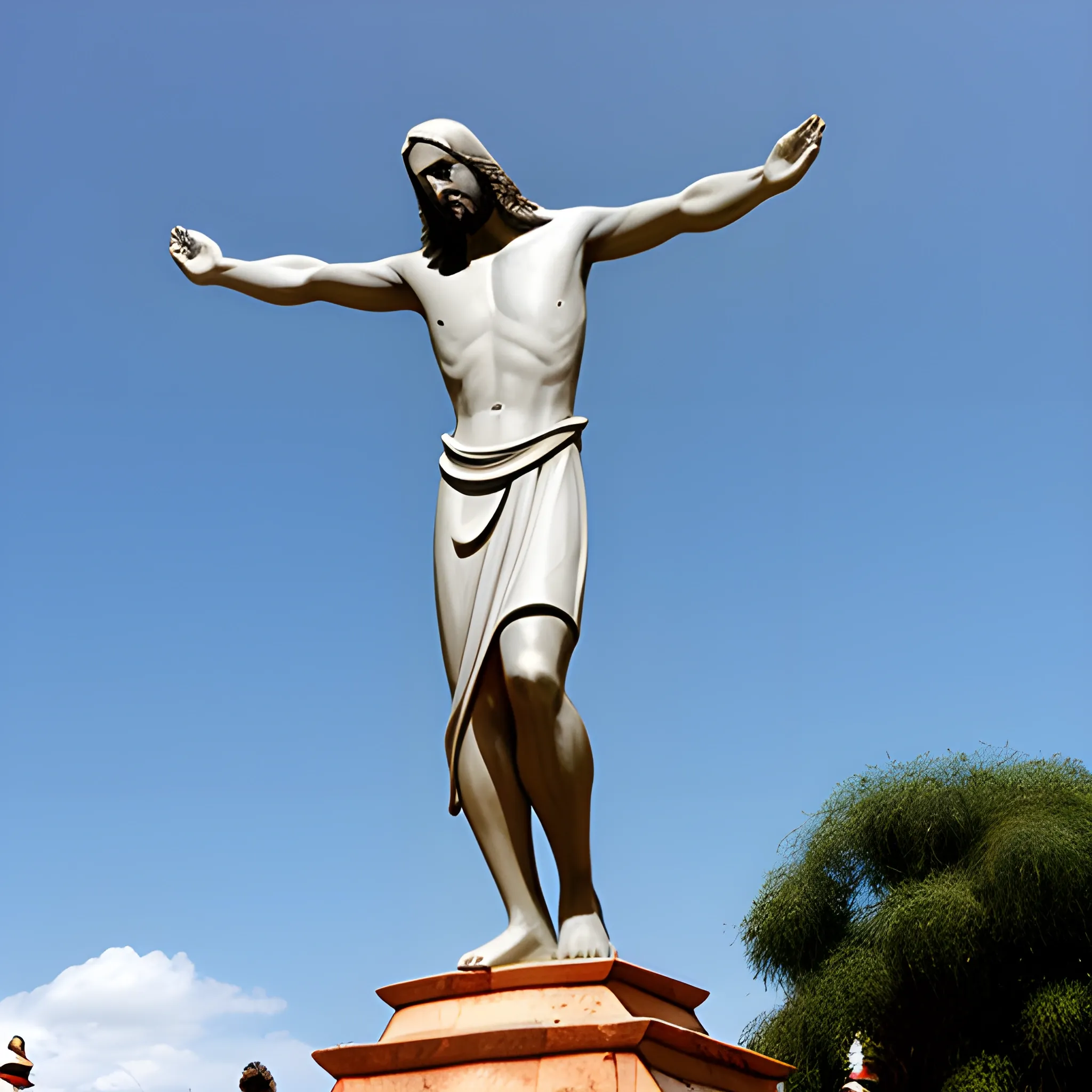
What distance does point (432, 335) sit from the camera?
6.37m

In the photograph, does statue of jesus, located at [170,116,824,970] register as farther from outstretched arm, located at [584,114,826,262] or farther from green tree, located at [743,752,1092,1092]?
green tree, located at [743,752,1092,1092]

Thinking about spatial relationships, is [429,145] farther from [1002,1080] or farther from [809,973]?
[809,973]

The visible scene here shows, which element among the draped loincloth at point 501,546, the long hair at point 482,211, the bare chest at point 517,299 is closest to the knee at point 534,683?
the draped loincloth at point 501,546

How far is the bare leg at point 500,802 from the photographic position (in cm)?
541

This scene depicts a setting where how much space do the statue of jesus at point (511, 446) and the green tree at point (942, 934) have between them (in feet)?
60.3

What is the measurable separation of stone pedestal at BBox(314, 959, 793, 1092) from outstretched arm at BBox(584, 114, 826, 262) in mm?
3536

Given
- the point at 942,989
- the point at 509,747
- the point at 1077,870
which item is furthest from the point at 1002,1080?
the point at 509,747

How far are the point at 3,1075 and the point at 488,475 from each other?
3.50 m

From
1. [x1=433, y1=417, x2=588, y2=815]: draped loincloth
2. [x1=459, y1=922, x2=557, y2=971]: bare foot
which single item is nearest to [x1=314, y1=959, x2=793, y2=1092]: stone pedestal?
[x1=459, y1=922, x2=557, y2=971]: bare foot

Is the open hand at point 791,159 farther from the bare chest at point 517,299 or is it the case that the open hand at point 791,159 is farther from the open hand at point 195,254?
the open hand at point 195,254

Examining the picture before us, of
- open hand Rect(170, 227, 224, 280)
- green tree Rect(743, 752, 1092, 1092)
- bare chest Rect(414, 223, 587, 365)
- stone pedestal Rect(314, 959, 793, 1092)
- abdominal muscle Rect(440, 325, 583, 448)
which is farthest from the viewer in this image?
green tree Rect(743, 752, 1092, 1092)

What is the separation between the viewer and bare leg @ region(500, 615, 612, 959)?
5293 mm

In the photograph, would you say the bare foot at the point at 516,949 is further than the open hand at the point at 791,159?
No

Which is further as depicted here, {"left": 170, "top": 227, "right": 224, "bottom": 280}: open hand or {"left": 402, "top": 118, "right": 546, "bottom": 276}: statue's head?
{"left": 170, "top": 227, "right": 224, "bottom": 280}: open hand
